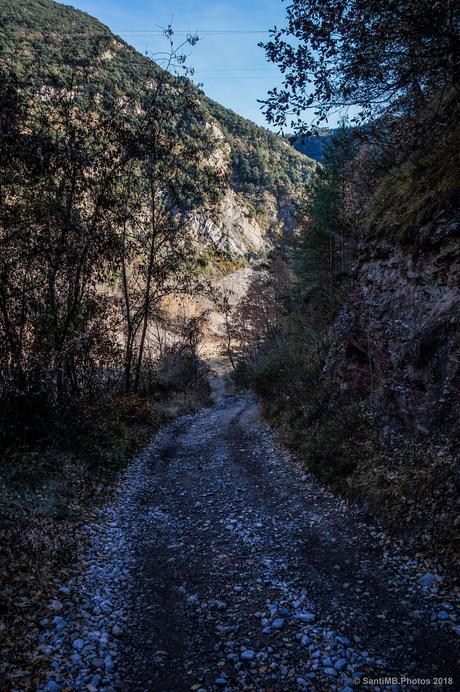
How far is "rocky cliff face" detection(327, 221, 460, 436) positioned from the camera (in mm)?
6605

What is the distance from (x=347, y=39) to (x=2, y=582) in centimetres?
863

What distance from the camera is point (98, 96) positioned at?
12055mm

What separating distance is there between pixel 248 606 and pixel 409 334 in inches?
228

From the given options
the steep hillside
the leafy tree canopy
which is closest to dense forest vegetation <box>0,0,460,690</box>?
the leafy tree canopy

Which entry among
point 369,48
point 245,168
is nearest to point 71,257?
point 369,48

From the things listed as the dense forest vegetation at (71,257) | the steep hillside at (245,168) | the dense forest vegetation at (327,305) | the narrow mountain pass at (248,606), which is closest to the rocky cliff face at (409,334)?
the dense forest vegetation at (327,305)

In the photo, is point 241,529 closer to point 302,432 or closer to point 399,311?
point 302,432

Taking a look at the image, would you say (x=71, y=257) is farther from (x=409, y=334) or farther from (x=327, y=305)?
(x=327, y=305)

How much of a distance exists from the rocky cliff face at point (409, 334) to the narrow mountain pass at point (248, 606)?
230 cm

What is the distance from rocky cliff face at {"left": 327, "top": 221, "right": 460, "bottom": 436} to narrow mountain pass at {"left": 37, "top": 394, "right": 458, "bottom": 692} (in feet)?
7.54

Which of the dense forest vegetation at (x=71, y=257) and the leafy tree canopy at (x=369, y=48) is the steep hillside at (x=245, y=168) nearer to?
the dense forest vegetation at (x=71, y=257)

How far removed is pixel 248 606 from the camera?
464 centimetres

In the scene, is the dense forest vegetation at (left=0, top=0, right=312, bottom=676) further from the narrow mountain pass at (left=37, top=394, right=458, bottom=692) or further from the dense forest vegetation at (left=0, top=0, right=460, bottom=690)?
the narrow mountain pass at (left=37, top=394, right=458, bottom=692)

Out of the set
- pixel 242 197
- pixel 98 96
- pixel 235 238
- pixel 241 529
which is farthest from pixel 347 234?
pixel 242 197
